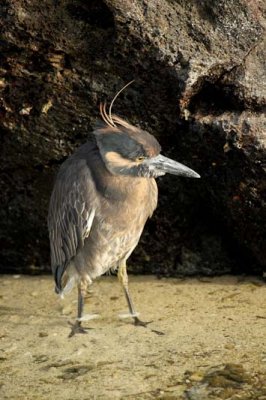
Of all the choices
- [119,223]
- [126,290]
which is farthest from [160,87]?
[126,290]

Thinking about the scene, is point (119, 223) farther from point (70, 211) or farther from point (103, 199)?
point (70, 211)

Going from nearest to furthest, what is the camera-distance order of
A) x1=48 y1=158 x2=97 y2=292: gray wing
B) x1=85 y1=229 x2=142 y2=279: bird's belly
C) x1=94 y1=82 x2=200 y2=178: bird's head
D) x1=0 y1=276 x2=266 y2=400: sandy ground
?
x1=0 y1=276 x2=266 y2=400: sandy ground
x1=94 y1=82 x2=200 y2=178: bird's head
x1=48 y1=158 x2=97 y2=292: gray wing
x1=85 y1=229 x2=142 y2=279: bird's belly

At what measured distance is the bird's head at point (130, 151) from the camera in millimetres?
4918

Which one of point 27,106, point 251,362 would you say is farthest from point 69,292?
point 251,362

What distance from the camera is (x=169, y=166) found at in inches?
195

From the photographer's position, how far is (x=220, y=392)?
13.8 ft

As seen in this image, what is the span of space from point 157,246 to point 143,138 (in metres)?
1.15

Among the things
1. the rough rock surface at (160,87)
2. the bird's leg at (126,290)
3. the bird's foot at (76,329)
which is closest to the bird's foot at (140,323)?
the bird's leg at (126,290)

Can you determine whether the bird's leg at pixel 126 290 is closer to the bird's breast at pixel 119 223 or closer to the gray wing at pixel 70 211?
the bird's breast at pixel 119 223

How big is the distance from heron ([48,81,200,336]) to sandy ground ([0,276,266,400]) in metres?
0.19

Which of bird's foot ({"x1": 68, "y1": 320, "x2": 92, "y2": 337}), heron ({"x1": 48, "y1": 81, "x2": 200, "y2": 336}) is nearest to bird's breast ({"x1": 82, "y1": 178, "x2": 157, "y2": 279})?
heron ({"x1": 48, "y1": 81, "x2": 200, "y2": 336})

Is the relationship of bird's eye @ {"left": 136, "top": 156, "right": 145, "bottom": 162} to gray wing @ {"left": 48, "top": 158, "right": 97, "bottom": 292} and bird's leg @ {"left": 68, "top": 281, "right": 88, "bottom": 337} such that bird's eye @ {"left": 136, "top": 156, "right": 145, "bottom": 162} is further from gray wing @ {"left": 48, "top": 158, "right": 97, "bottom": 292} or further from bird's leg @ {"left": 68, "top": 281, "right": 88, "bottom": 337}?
bird's leg @ {"left": 68, "top": 281, "right": 88, "bottom": 337}

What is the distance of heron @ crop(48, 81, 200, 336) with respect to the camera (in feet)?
16.3

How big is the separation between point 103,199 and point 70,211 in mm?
220
